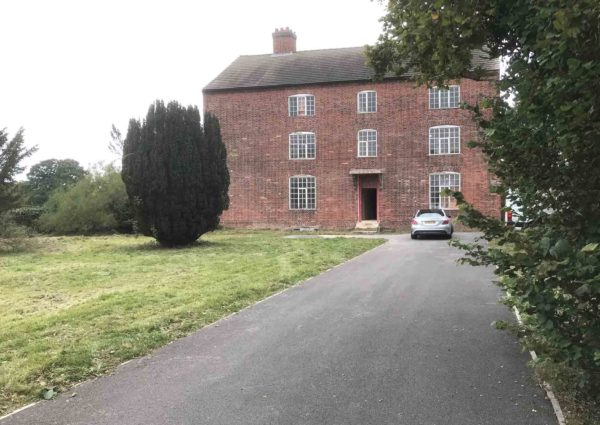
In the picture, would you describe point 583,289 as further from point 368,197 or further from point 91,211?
point 91,211

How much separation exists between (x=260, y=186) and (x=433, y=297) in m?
26.0

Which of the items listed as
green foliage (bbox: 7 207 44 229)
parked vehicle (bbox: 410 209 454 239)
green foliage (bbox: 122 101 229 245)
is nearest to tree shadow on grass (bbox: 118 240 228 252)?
green foliage (bbox: 122 101 229 245)

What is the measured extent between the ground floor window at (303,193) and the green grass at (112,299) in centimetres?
1500

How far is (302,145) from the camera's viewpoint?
33.9 m

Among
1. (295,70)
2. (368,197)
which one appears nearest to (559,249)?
(368,197)

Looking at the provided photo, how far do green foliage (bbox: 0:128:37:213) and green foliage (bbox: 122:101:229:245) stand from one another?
4639 millimetres

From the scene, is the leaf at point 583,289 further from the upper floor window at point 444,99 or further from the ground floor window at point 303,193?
the ground floor window at point 303,193

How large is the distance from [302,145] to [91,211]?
46.7ft

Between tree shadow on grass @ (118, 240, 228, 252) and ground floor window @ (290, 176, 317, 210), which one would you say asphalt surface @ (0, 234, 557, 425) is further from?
ground floor window @ (290, 176, 317, 210)

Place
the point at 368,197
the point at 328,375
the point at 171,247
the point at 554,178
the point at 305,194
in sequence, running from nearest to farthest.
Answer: the point at 554,178 < the point at 328,375 < the point at 171,247 < the point at 305,194 < the point at 368,197

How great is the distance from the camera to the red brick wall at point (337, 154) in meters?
31.8

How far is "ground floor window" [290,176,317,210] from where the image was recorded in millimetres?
33781

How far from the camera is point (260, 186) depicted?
34.5 m

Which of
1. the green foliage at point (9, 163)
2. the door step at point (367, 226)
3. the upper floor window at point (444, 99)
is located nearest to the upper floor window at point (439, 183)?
the door step at point (367, 226)
